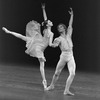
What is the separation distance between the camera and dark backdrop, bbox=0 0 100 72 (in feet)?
35.7

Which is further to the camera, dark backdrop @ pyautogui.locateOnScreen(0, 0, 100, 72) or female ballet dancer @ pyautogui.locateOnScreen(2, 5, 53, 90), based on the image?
dark backdrop @ pyautogui.locateOnScreen(0, 0, 100, 72)

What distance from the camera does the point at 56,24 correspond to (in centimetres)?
1127

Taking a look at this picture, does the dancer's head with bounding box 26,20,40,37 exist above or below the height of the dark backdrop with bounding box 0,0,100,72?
above

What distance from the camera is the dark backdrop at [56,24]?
35.7 ft

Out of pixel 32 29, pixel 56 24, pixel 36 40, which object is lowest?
pixel 56 24

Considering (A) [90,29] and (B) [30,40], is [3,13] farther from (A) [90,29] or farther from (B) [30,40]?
(B) [30,40]

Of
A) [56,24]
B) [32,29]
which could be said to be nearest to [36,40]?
[32,29]

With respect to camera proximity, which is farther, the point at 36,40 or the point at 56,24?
the point at 56,24

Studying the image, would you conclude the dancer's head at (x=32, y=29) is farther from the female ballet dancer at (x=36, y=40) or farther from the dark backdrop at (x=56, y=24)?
the dark backdrop at (x=56, y=24)

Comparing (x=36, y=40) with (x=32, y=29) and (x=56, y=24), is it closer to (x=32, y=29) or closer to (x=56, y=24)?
(x=32, y=29)

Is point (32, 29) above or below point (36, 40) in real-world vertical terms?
above

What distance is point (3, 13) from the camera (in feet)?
39.9

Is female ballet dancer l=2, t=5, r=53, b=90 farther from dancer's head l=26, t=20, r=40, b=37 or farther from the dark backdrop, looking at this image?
the dark backdrop

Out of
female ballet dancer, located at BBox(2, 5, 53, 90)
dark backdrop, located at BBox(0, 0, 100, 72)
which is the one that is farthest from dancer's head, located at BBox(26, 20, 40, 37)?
dark backdrop, located at BBox(0, 0, 100, 72)
